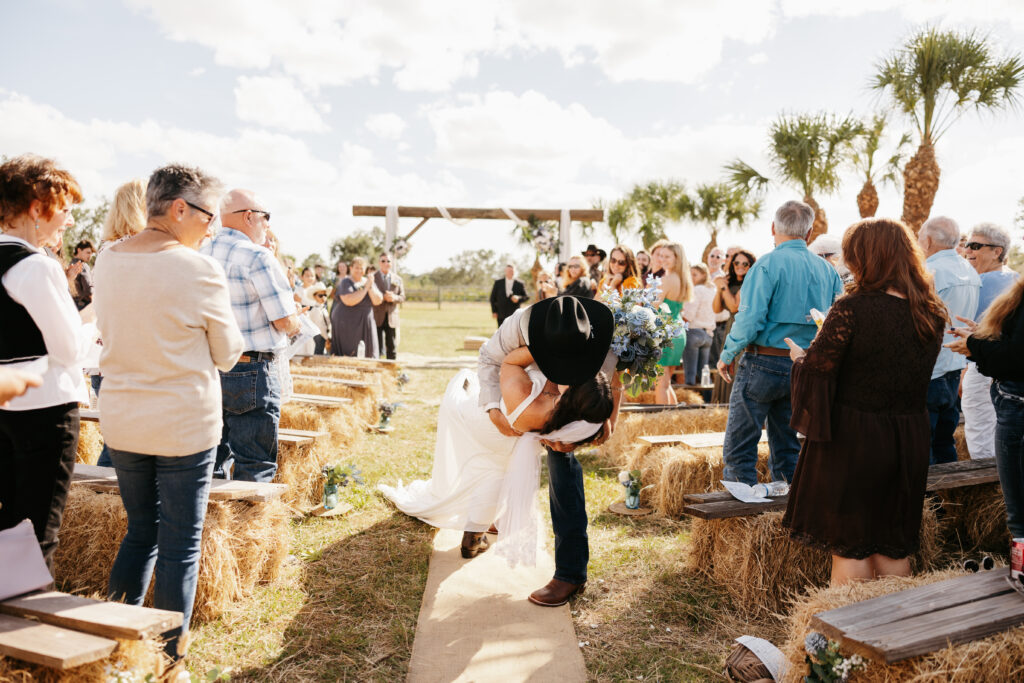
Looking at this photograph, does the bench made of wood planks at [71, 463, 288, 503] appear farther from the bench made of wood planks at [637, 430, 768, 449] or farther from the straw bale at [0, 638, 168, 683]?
→ the bench made of wood planks at [637, 430, 768, 449]

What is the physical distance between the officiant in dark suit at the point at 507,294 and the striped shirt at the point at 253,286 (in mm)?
9039

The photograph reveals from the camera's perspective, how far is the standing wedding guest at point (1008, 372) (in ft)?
9.21

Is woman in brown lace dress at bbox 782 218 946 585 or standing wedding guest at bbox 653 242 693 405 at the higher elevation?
standing wedding guest at bbox 653 242 693 405

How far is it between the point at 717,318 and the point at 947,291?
5295 mm

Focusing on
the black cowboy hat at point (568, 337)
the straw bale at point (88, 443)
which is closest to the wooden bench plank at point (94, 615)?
the black cowboy hat at point (568, 337)

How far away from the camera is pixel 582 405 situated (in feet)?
9.85

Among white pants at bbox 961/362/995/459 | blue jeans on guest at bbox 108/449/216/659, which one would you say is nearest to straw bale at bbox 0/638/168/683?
blue jeans on guest at bbox 108/449/216/659

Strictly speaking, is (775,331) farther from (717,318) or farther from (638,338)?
(717,318)

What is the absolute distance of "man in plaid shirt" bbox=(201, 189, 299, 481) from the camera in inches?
135

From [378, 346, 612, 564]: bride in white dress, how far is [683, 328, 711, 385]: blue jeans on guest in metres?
5.34

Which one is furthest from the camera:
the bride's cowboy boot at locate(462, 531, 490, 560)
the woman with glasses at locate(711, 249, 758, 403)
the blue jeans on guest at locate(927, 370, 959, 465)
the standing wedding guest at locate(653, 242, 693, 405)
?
the woman with glasses at locate(711, 249, 758, 403)

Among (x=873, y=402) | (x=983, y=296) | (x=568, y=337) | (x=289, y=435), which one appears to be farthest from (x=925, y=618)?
(x=289, y=435)

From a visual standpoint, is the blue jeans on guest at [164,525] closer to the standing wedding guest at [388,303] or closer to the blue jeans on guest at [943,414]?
the blue jeans on guest at [943,414]

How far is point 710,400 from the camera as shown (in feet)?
28.1
